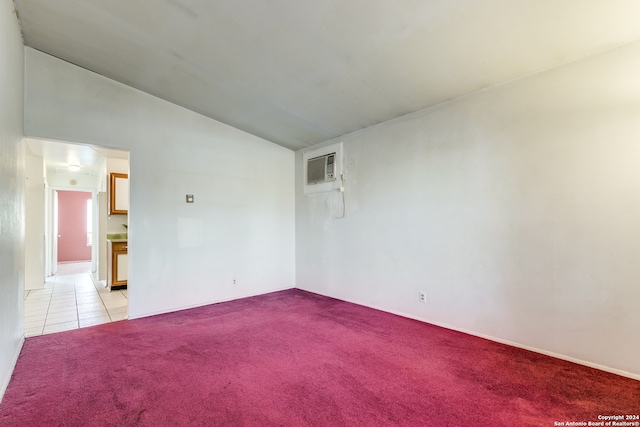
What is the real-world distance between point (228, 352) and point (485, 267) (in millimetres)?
2533

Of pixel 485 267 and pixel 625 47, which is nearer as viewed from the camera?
pixel 625 47

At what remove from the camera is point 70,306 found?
405 cm

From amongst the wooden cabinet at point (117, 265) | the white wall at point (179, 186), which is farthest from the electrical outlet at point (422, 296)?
the wooden cabinet at point (117, 265)

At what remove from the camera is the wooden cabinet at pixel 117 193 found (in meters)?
5.37

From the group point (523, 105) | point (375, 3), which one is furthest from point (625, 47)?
point (375, 3)

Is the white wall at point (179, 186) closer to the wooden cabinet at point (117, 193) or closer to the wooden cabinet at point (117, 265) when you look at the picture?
the wooden cabinet at point (117, 265)

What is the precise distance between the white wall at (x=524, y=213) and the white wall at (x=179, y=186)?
5.97ft

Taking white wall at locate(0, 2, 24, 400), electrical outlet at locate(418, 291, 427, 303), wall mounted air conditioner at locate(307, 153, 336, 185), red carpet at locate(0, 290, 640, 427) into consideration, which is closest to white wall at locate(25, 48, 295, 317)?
white wall at locate(0, 2, 24, 400)

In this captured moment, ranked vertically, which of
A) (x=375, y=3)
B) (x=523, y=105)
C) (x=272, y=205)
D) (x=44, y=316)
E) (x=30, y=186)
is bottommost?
(x=44, y=316)

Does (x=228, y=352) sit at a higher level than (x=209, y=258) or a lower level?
lower

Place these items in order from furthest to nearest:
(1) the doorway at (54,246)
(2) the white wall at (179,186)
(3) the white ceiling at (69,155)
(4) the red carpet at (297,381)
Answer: (3) the white ceiling at (69,155) → (1) the doorway at (54,246) → (2) the white wall at (179,186) → (4) the red carpet at (297,381)

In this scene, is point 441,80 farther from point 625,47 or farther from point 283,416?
point 283,416

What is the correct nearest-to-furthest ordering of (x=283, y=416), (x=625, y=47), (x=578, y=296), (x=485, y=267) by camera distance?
1. (x=283, y=416)
2. (x=625, y=47)
3. (x=578, y=296)
4. (x=485, y=267)

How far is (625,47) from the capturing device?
6.95 ft
